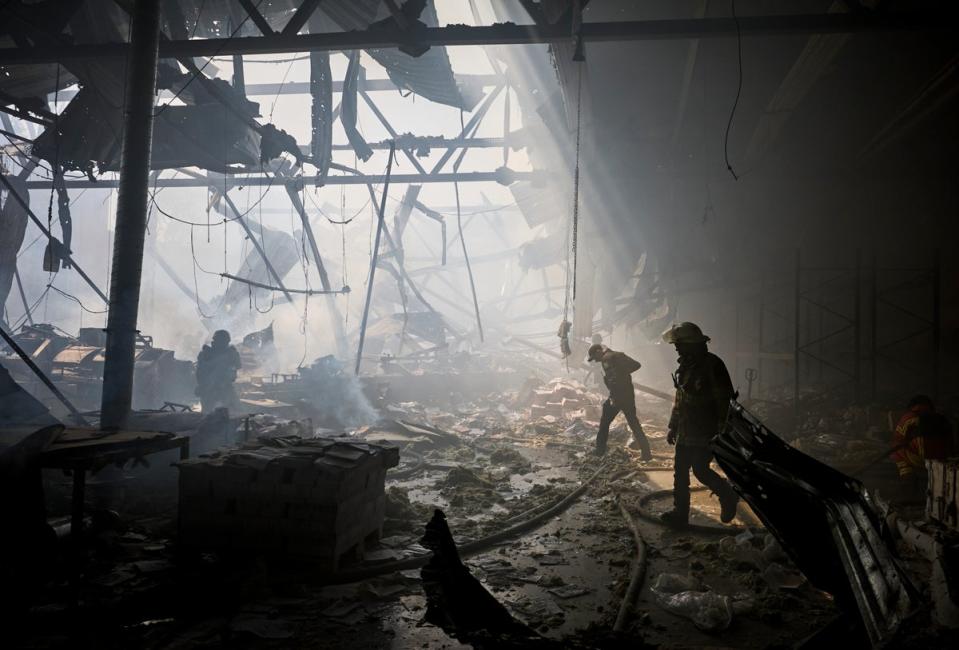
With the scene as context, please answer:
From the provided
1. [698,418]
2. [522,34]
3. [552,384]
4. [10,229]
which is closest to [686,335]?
[698,418]

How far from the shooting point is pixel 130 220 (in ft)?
19.8

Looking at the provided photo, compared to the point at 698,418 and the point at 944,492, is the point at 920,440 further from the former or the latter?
the point at 698,418

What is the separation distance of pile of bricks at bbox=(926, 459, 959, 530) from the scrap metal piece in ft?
11.9

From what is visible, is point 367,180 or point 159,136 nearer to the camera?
point 159,136

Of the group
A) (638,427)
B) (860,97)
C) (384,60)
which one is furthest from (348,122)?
(860,97)

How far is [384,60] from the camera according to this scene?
9180 mm

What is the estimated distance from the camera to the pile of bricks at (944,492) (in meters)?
4.94

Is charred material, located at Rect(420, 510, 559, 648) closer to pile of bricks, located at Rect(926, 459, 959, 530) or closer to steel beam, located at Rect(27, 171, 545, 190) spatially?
pile of bricks, located at Rect(926, 459, 959, 530)

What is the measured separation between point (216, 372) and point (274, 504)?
7.83m

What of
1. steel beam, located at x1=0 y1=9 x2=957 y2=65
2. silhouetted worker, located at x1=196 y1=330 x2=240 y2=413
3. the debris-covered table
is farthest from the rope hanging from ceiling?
silhouetted worker, located at x1=196 y1=330 x2=240 y2=413

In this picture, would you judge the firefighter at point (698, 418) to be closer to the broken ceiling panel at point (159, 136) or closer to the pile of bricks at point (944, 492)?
the pile of bricks at point (944, 492)

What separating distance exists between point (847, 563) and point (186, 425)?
7810 millimetres

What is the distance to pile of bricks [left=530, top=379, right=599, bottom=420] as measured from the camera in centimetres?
1378

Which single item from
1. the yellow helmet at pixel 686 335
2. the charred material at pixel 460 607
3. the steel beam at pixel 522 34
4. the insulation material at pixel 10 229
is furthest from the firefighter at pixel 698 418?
the insulation material at pixel 10 229
